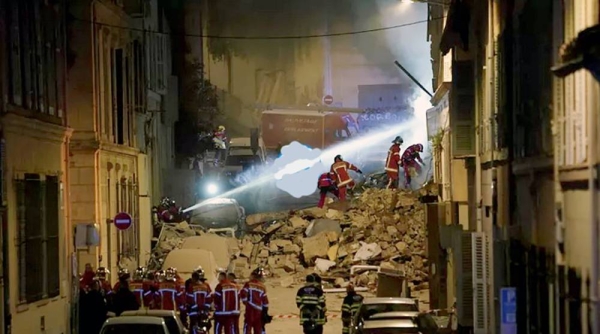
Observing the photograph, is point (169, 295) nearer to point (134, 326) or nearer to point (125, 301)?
point (125, 301)

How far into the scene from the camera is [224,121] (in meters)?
55.3

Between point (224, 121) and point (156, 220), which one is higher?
point (224, 121)

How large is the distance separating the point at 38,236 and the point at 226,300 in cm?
407

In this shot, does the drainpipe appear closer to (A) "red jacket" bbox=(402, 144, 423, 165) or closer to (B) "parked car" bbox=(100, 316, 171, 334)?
(B) "parked car" bbox=(100, 316, 171, 334)

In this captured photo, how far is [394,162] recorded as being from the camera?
35031 millimetres

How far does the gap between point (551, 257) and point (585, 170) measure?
2140 mm

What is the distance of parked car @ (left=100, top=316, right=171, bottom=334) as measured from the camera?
13617 mm

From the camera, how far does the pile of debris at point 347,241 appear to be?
98.3 feet

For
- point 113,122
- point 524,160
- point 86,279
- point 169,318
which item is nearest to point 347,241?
point 113,122

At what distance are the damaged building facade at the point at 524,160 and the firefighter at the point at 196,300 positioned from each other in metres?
5.10

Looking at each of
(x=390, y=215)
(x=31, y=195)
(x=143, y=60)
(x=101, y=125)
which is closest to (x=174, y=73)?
(x=143, y=60)

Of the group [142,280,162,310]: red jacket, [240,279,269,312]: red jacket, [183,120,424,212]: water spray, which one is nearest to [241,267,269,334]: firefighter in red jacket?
[240,279,269,312]: red jacket

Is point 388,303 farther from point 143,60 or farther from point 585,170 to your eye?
point 143,60

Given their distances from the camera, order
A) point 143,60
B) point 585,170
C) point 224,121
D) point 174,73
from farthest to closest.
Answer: point 224,121, point 174,73, point 143,60, point 585,170
